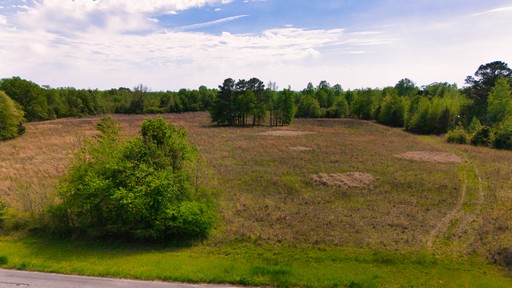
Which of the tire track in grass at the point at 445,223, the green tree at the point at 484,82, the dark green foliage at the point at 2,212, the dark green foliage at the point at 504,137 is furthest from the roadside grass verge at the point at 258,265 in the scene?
the green tree at the point at 484,82

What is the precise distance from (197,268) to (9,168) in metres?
32.8

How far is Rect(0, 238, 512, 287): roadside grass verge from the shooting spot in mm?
14984

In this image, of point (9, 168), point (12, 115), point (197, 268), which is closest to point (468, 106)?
point (197, 268)

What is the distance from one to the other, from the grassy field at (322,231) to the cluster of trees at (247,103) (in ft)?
160

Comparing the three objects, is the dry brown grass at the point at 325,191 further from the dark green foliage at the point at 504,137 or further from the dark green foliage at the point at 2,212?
the dark green foliage at the point at 504,137

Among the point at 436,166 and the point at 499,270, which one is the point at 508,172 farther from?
the point at 499,270

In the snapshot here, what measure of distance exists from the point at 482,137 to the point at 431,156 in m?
19.8

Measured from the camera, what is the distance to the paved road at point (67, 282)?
14469 millimetres

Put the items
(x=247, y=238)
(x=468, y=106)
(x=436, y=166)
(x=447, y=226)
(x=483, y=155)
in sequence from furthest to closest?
(x=468, y=106) < (x=483, y=155) < (x=436, y=166) < (x=447, y=226) < (x=247, y=238)

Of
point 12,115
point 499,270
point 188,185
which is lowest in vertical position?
point 499,270

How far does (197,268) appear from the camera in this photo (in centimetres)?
1597

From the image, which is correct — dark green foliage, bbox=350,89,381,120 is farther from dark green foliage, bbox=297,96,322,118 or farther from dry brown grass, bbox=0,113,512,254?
dry brown grass, bbox=0,113,512,254

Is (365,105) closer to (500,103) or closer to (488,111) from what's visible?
(488,111)

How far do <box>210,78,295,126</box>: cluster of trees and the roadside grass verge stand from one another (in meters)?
71.0
